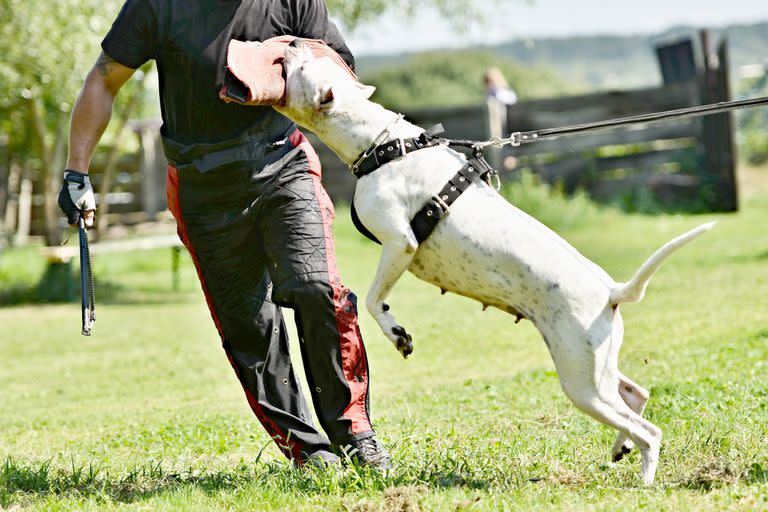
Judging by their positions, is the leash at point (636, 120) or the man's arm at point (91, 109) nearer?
the leash at point (636, 120)

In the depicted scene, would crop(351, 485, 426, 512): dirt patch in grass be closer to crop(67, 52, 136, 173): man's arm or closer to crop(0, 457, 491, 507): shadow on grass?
crop(0, 457, 491, 507): shadow on grass

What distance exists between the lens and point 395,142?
397 centimetres

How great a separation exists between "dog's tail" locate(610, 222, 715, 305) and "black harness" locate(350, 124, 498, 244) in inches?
26.6

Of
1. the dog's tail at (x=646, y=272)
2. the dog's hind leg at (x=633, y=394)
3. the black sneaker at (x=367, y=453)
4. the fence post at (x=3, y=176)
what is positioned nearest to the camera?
the dog's tail at (x=646, y=272)

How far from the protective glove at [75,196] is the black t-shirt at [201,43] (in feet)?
1.46

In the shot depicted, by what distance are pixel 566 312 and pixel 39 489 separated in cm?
249

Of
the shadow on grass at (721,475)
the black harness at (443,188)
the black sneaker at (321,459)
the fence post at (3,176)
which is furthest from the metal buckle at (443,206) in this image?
the fence post at (3,176)

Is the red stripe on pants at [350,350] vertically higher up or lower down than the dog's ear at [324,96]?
lower down

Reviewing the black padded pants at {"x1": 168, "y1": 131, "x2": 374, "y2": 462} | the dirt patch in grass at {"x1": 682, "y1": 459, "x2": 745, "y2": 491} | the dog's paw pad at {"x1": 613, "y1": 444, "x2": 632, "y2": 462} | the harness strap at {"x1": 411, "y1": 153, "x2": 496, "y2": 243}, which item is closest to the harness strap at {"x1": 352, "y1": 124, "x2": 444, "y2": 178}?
the harness strap at {"x1": 411, "y1": 153, "x2": 496, "y2": 243}

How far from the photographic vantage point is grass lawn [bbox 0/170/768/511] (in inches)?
162

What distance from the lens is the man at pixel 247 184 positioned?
14.5 feet

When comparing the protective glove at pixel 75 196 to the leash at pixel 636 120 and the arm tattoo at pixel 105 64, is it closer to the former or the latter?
the arm tattoo at pixel 105 64

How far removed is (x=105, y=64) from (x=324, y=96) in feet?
3.86

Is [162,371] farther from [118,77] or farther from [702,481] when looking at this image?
[702,481]
